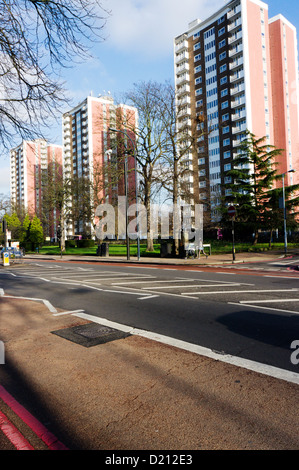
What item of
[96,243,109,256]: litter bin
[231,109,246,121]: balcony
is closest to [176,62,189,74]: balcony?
[231,109,246,121]: balcony

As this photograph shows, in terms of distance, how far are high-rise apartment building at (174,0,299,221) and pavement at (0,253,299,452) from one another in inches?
2502

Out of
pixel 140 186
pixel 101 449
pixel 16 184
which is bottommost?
pixel 101 449

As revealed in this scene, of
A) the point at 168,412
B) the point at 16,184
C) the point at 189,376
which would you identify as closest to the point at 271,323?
the point at 189,376

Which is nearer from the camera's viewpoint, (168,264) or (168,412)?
(168,412)

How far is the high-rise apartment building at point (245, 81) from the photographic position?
67938 millimetres

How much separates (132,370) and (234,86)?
7769cm

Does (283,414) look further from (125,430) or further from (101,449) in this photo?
(101,449)

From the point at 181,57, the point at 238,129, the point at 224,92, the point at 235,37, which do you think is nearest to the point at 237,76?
the point at 224,92

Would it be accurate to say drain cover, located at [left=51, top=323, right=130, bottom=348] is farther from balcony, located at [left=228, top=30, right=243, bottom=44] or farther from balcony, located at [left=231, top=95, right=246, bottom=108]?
balcony, located at [left=228, top=30, right=243, bottom=44]

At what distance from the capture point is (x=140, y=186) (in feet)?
111

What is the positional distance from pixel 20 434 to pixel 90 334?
2718 mm

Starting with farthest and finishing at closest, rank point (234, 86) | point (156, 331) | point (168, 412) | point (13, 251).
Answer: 1. point (234, 86)
2. point (13, 251)
3. point (156, 331)
4. point (168, 412)

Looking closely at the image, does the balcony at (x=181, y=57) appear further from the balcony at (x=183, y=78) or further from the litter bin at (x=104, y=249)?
the litter bin at (x=104, y=249)

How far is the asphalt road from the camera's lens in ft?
15.2
